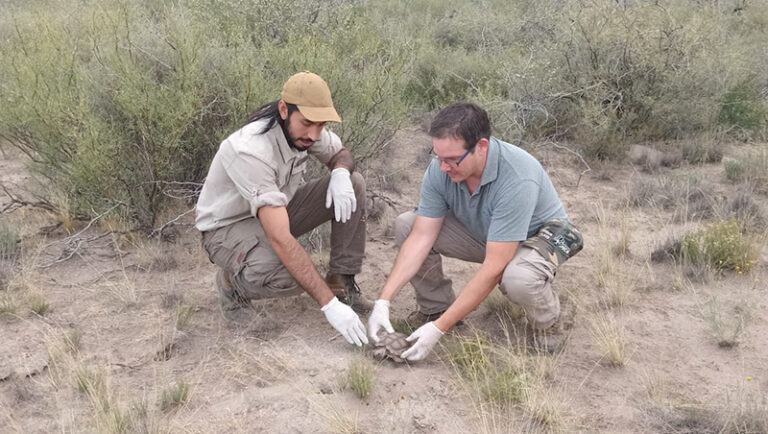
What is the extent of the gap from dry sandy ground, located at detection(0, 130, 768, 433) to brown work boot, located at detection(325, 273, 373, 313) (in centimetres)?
18

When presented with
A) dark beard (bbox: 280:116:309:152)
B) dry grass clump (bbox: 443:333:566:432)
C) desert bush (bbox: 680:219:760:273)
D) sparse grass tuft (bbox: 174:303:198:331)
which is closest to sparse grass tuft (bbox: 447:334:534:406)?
dry grass clump (bbox: 443:333:566:432)

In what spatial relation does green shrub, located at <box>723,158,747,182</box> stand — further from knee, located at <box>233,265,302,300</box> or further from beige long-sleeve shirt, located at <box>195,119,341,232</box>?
knee, located at <box>233,265,302,300</box>

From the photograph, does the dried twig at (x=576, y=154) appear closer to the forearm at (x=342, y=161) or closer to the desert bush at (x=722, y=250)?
the desert bush at (x=722, y=250)

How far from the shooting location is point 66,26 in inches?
241

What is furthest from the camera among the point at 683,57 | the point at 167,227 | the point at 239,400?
the point at 683,57

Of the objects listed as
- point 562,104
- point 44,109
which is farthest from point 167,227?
point 562,104

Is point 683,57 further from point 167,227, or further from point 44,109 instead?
point 44,109

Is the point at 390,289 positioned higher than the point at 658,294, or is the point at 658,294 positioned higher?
the point at 390,289

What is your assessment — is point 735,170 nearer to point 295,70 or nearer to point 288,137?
point 295,70

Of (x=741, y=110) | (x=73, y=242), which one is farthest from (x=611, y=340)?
(x=741, y=110)

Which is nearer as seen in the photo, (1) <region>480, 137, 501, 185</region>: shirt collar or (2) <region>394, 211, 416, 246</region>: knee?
(1) <region>480, 137, 501, 185</region>: shirt collar

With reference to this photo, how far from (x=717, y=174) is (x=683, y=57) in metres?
1.30

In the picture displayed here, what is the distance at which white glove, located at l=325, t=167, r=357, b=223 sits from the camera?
411 cm

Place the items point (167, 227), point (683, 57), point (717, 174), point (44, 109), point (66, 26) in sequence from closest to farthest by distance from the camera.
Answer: point (44, 109) < point (167, 227) < point (66, 26) < point (717, 174) < point (683, 57)
